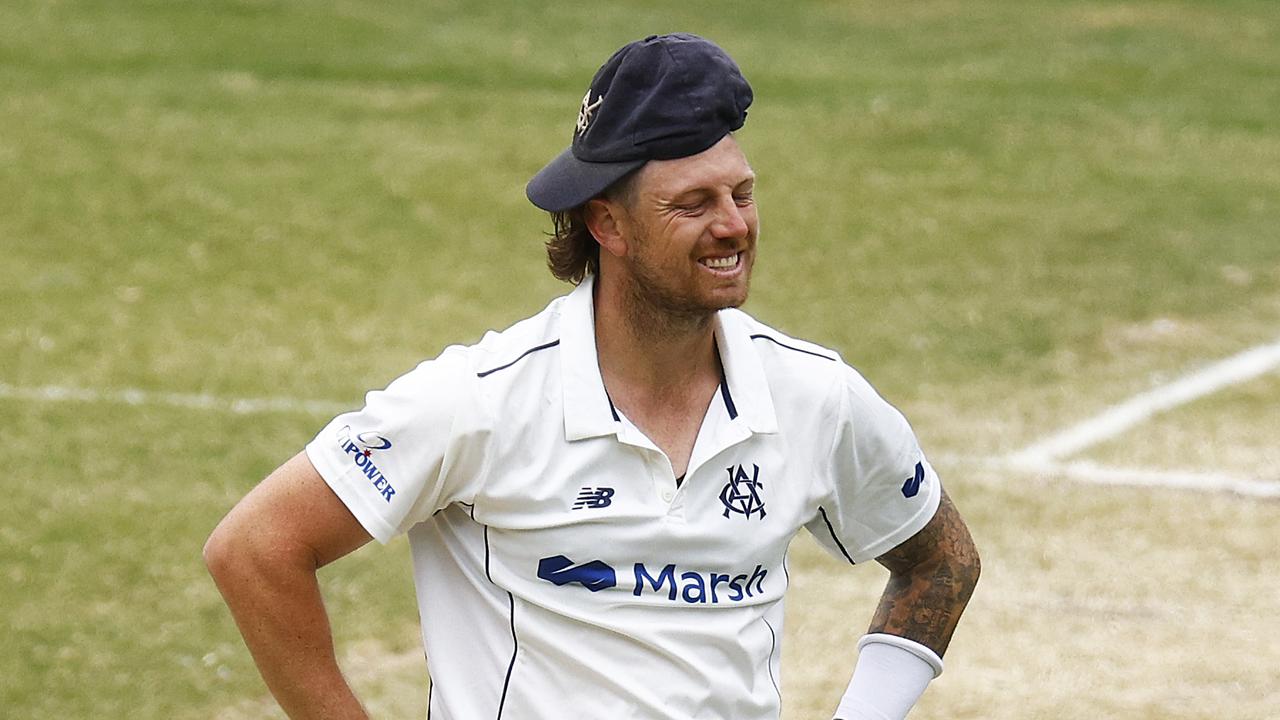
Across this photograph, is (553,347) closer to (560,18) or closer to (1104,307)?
(1104,307)

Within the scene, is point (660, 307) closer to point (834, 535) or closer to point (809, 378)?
point (809, 378)

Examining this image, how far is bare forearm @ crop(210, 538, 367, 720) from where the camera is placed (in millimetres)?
3727

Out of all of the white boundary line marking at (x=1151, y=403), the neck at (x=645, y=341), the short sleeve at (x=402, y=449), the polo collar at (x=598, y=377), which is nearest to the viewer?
the short sleeve at (x=402, y=449)

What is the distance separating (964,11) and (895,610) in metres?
15.2

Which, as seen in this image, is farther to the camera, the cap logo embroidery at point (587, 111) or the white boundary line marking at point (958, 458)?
the white boundary line marking at point (958, 458)

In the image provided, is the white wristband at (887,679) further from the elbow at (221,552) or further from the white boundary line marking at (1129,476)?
the white boundary line marking at (1129,476)

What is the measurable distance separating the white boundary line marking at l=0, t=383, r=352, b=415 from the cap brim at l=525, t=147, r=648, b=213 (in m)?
5.71

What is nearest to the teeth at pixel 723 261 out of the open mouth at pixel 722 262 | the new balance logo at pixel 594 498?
the open mouth at pixel 722 262

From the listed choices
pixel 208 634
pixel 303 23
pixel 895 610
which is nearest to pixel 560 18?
pixel 303 23

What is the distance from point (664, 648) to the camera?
3.73 m

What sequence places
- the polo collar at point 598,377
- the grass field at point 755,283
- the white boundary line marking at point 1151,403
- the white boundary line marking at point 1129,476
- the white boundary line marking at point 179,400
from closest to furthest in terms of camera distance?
1. the polo collar at point 598,377
2. the grass field at point 755,283
3. the white boundary line marking at point 1129,476
4. the white boundary line marking at point 1151,403
5. the white boundary line marking at point 179,400

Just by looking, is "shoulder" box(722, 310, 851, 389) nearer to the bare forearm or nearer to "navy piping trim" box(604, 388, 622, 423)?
"navy piping trim" box(604, 388, 622, 423)

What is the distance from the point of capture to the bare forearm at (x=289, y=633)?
3727 millimetres

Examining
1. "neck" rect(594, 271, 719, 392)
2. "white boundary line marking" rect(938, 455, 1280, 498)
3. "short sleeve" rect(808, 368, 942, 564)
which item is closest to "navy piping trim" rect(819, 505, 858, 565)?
"short sleeve" rect(808, 368, 942, 564)
